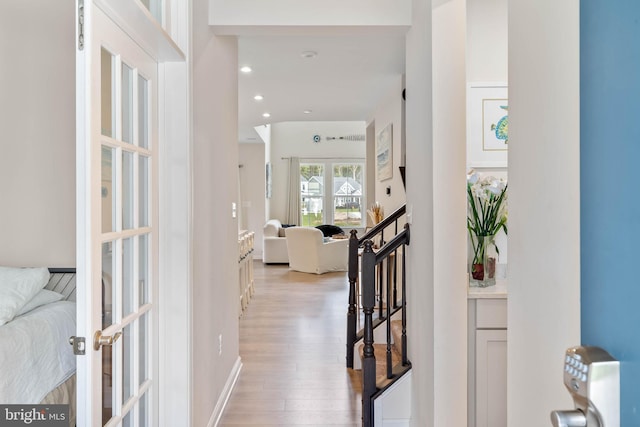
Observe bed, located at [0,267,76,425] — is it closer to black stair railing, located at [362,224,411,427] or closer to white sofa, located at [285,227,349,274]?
black stair railing, located at [362,224,411,427]

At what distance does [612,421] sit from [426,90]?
1.70 meters

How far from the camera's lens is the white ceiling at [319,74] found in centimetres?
339

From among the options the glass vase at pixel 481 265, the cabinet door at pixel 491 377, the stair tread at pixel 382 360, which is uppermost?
the glass vase at pixel 481 265

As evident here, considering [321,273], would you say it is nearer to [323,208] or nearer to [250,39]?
[323,208]

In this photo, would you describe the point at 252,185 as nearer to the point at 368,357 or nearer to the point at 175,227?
the point at 368,357

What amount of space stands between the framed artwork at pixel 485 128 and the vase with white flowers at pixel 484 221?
15.7 inches

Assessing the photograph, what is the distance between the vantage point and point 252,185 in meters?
9.10

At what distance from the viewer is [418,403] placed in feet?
7.11

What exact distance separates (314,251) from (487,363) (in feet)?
18.5

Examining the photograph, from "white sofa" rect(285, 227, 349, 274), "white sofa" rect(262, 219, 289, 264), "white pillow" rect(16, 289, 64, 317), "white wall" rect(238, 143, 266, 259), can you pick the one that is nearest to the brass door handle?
"white pillow" rect(16, 289, 64, 317)

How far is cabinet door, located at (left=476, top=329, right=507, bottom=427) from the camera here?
188cm

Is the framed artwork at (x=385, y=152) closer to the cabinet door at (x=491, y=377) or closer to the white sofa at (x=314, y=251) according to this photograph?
the white sofa at (x=314, y=251)

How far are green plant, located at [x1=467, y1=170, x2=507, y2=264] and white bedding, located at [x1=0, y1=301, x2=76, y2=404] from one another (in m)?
2.01

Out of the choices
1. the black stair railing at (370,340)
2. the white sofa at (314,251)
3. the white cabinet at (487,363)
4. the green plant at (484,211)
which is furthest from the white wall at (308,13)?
the white sofa at (314,251)
